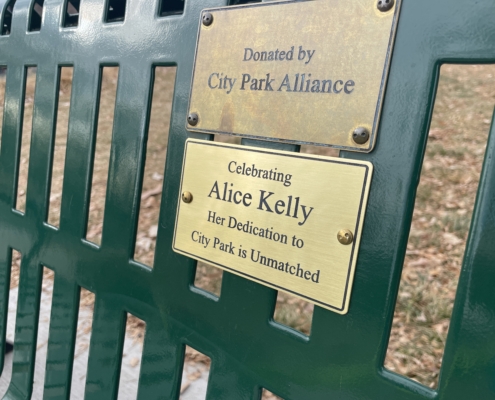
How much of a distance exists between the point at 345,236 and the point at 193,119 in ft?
1.39

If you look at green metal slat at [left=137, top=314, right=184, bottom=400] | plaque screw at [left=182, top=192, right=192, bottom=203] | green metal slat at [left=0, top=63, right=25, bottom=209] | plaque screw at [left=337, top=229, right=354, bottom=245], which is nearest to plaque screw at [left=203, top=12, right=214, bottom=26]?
plaque screw at [left=182, top=192, right=192, bottom=203]

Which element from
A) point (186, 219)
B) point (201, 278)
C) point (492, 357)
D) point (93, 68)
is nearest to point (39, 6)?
point (93, 68)

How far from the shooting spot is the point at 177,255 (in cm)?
105

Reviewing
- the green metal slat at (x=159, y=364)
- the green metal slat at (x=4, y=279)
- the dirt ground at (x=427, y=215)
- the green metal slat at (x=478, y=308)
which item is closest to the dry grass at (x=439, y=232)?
the dirt ground at (x=427, y=215)

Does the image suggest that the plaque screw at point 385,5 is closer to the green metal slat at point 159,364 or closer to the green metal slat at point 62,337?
the green metal slat at point 159,364

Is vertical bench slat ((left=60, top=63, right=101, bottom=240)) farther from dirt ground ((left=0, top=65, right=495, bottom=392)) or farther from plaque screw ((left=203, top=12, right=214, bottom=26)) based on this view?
dirt ground ((left=0, top=65, right=495, bottom=392))

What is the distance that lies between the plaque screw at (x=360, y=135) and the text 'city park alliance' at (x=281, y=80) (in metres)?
0.07

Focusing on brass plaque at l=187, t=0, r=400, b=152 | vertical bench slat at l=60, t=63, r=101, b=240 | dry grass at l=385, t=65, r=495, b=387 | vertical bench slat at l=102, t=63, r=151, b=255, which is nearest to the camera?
brass plaque at l=187, t=0, r=400, b=152

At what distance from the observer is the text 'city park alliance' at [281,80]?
0.81 m

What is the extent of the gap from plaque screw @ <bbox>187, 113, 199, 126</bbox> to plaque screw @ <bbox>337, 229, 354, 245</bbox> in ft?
1.32

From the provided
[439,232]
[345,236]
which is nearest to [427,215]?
[439,232]

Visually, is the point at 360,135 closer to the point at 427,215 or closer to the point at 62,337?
the point at 62,337

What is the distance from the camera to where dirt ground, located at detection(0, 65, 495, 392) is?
2619 millimetres

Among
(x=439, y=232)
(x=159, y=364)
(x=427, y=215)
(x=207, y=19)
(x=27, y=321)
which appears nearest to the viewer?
(x=207, y=19)
